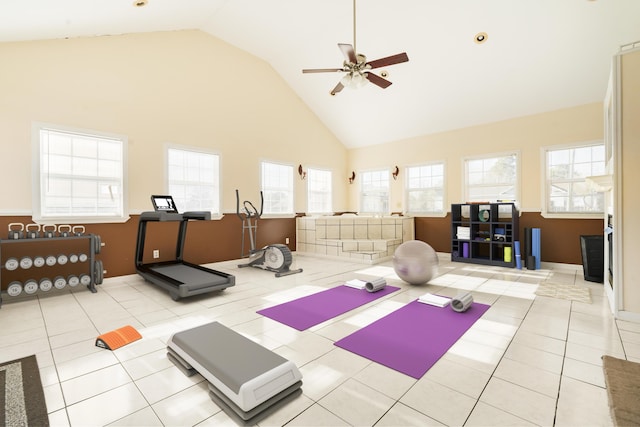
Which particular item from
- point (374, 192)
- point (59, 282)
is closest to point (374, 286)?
point (59, 282)

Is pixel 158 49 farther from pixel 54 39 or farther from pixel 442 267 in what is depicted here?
pixel 442 267

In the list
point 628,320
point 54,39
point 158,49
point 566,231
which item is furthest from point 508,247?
point 54,39

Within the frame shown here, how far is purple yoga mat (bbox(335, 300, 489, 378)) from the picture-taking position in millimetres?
2367

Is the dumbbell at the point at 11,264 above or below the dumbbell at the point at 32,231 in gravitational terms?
below

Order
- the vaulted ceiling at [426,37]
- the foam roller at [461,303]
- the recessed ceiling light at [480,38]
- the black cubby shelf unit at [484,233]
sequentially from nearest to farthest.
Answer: the foam roller at [461,303] → the vaulted ceiling at [426,37] → the recessed ceiling light at [480,38] → the black cubby shelf unit at [484,233]

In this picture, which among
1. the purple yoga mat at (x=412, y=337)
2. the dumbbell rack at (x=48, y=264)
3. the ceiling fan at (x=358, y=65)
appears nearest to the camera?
the purple yoga mat at (x=412, y=337)

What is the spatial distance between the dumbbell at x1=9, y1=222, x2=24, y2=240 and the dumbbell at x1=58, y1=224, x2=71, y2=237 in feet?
1.28

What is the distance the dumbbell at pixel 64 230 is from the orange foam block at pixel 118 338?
2297 mm

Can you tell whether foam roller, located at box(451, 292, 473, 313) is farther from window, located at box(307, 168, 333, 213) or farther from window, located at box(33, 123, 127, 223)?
window, located at box(307, 168, 333, 213)

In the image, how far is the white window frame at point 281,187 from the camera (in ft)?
23.5

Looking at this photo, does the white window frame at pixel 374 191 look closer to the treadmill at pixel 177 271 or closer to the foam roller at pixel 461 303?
the foam roller at pixel 461 303

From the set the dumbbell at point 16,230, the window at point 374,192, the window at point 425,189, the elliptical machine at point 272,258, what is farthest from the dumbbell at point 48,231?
the window at point 425,189

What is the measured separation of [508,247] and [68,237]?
24.8ft

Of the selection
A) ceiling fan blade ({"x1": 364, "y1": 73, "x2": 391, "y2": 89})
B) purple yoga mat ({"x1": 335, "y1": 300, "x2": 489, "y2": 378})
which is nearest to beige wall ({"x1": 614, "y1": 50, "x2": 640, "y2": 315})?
purple yoga mat ({"x1": 335, "y1": 300, "x2": 489, "y2": 378})
